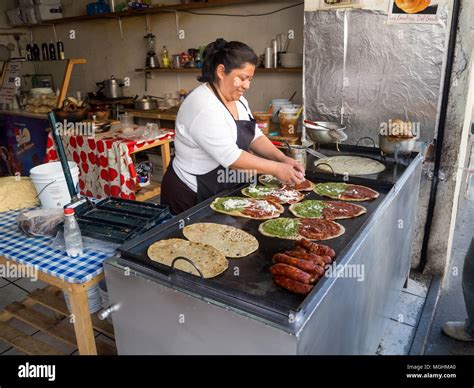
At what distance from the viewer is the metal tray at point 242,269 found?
123 cm

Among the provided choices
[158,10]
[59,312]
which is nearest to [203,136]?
[59,312]

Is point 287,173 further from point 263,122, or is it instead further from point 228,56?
point 263,122

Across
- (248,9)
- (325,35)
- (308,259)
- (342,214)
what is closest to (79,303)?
(308,259)

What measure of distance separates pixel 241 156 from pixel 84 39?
268 inches

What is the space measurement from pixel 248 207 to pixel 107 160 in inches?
101

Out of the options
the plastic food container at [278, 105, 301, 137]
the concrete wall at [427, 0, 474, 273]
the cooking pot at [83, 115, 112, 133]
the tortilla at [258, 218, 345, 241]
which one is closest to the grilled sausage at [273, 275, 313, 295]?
the tortilla at [258, 218, 345, 241]

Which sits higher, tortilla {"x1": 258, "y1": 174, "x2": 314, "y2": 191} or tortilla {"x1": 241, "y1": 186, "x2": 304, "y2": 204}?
tortilla {"x1": 258, "y1": 174, "x2": 314, "y2": 191}

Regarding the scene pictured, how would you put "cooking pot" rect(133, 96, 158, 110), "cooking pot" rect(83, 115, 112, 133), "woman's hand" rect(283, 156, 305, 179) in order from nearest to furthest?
"woman's hand" rect(283, 156, 305, 179) → "cooking pot" rect(83, 115, 112, 133) → "cooking pot" rect(133, 96, 158, 110)

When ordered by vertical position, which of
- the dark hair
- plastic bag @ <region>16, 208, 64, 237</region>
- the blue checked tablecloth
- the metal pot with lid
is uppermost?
the dark hair

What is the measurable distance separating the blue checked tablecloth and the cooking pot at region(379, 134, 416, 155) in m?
2.10

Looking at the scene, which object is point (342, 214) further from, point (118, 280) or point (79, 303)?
point (79, 303)

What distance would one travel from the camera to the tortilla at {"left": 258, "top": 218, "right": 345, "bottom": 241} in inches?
72.0

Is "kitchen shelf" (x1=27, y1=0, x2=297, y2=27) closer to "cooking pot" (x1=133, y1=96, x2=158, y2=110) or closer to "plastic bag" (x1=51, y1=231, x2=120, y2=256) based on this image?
"cooking pot" (x1=133, y1=96, x2=158, y2=110)

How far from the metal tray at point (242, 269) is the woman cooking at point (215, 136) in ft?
0.97
